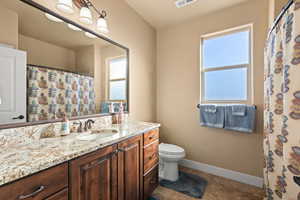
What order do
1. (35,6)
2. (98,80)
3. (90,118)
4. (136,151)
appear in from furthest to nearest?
1. (98,80)
2. (90,118)
3. (136,151)
4. (35,6)

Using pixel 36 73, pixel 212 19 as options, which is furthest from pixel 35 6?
pixel 212 19

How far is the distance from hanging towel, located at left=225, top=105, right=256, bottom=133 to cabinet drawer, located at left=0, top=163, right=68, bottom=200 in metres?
2.05

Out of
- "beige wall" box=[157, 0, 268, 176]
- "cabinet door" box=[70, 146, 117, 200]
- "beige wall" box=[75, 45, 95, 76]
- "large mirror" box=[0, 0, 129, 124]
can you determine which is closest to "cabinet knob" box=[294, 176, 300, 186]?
"beige wall" box=[157, 0, 268, 176]

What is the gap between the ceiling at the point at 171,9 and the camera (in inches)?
75.0

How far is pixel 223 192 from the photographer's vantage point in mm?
1700

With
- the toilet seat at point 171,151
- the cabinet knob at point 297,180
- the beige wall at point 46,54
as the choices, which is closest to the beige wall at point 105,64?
the beige wall at point 46,54

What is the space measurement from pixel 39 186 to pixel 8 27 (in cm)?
112

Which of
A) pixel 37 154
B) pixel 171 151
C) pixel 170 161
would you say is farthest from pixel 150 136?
pixel 37 154

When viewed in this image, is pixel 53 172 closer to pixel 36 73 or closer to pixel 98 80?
pixel 36 73

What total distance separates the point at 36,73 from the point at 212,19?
248cm

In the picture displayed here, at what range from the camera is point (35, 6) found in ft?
3.52

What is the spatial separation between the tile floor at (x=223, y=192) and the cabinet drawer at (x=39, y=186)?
131 cm

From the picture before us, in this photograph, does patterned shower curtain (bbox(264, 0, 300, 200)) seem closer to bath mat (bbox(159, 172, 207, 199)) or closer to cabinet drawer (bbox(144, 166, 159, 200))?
bath mat (bbox(159, 172, 207, 199))

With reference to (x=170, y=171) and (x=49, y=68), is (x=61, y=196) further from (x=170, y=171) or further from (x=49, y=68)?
(x=170, y=171)
